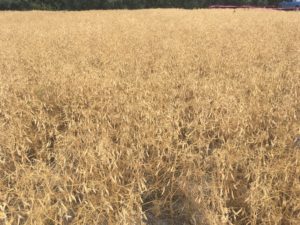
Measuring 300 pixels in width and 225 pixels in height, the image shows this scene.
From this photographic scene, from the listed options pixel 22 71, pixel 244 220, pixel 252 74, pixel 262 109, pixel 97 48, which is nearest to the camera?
pixel 244 220

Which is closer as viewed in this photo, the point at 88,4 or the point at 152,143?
the point at 152,143

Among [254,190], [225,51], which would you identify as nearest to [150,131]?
[254,190]

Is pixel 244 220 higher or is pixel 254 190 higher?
pixel 254 190

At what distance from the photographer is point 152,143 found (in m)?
2.22

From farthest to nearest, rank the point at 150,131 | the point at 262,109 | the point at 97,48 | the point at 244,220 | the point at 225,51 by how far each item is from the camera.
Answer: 1. the point at 97,48
2. the point at 225,51
3. the point at 262,109
4. the point at 150,131
5. the point at 244,220

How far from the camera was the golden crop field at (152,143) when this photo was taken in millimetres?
1768

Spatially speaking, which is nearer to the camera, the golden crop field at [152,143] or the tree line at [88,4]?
the golden crop field at [152,143]

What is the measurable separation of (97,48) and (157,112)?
177 inches

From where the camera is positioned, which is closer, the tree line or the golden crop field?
the golden crop field

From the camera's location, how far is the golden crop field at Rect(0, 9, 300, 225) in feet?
5.80

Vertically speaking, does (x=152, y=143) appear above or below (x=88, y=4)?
below

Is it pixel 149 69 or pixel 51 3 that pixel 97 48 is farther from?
pixel 51 3

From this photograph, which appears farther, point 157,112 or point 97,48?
point 97,48

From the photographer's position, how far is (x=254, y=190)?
177 cm
